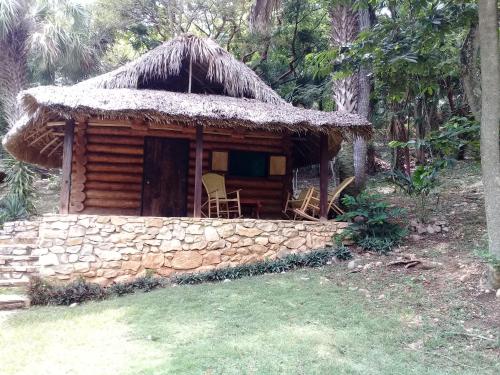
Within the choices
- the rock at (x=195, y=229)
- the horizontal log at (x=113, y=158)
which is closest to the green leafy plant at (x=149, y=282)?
the rock at (x=195, y=229)

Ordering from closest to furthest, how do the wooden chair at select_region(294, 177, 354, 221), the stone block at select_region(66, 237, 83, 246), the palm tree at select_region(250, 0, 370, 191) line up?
the stone block at select_region(66, 237, 83, 246) < the wooden chair at select_region(294, 177, 354, 221) < the palm tree at select_region(250, 0, 370, 191)

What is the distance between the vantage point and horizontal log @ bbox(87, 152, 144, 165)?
982 centimetres

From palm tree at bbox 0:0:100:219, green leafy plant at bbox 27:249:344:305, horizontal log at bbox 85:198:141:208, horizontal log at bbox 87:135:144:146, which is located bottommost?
green leafy plant at bbox 27:249:344:305

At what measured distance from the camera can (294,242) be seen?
8.30 metres

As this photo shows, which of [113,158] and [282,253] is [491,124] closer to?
[282,253]

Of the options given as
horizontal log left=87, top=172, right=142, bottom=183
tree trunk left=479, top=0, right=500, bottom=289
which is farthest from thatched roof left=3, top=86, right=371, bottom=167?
tree trunk left=479, top=0, right=500, bottom=289

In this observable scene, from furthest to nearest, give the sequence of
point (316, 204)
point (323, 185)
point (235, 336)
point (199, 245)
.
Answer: point (316, 204)
point (323, 185)
point (199, 245)
point (235, 336)

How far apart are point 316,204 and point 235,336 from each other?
5.57 metres

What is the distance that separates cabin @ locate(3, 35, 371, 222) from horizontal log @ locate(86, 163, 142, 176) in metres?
0.02

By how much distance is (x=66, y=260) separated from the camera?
732 centimetres

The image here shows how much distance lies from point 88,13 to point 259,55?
647 cm

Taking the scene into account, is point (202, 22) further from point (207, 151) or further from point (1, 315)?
point (1, 315)

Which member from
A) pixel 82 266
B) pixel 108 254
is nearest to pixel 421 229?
pixel 108 254

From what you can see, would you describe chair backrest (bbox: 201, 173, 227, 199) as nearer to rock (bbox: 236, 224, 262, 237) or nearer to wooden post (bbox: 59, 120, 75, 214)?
rock (bbox: 236, 224, 262, 237)
